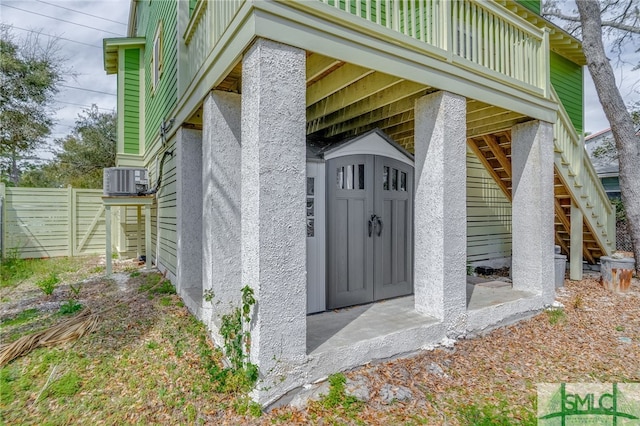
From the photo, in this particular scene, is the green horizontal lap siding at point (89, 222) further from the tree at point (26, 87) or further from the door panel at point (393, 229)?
the door panel at point (393, 229)

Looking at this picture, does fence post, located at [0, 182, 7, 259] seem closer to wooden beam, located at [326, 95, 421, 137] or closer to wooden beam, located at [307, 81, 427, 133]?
wooden beam, located at [307, 81, 427, 133]

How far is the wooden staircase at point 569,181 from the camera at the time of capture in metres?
5.52

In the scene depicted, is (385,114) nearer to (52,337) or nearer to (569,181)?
(569,181)

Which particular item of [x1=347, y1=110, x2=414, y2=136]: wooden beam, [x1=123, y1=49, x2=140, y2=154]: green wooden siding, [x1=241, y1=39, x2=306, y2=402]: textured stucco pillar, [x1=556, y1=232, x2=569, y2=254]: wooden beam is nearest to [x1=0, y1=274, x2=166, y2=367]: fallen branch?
[x1=241, y1=39, x2=306, y2=402]: textured stucco pillar

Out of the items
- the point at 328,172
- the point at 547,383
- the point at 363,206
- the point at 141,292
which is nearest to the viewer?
the point at 547,383

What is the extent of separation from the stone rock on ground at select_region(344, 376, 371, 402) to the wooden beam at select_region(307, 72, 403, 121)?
2.67 metres

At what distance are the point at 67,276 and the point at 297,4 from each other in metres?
6.69

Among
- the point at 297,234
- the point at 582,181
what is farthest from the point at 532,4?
the point at 297,234

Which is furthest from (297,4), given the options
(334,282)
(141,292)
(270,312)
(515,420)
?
(141,292)

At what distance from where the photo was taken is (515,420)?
2471mm

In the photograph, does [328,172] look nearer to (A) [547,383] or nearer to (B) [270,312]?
(B) [270,312]

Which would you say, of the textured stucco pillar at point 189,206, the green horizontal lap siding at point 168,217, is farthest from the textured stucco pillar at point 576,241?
the green horizontal lap siding at point 168,217

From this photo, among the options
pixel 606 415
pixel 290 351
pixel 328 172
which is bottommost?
pixel 606 415

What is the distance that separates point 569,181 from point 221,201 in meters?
5.51
